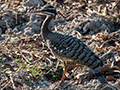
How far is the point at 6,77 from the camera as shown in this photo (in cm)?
500

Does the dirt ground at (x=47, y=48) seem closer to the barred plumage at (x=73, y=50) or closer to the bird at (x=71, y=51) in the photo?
the bird at (x=71, y=51)

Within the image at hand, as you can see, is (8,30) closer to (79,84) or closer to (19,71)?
(19,71)

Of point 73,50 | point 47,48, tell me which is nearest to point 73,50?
point 73,50

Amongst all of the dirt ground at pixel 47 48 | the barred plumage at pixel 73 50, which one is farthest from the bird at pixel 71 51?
the dirt ground at pixel 47 48

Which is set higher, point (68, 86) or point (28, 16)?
point (28, 16)

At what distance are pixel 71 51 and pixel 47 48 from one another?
1501 millimetres

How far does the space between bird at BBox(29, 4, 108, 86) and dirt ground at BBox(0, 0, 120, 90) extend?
38 centimetres

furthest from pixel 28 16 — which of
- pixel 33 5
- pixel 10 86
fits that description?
pixel 10 86

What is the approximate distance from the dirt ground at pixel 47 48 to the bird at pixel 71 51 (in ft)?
1.24

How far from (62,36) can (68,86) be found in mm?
1174

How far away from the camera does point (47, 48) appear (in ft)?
19.7

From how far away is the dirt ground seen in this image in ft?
16.0

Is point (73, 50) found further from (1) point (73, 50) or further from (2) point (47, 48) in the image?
(2) point (47, 48)

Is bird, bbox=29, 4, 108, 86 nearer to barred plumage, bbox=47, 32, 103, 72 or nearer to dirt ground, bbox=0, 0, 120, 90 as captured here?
barred plumage, bbox=47, 32, 103, 72
